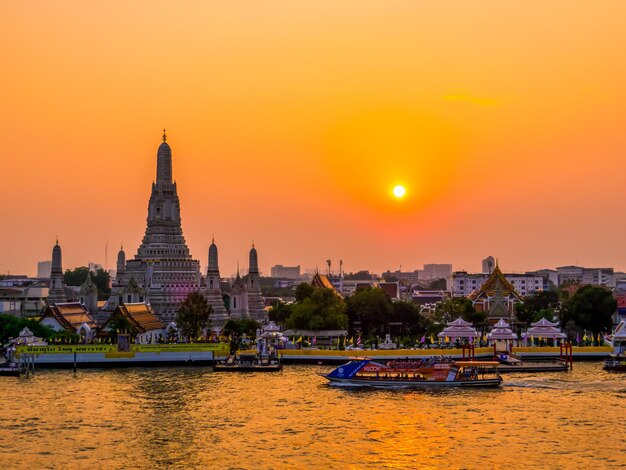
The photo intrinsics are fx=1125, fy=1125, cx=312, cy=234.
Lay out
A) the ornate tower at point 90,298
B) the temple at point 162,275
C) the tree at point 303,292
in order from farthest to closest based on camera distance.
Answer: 1. the ornate tower at point 90,298
2. the tree at point 303,292
3. the temple at point 162,275

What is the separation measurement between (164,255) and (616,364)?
53.3 meters

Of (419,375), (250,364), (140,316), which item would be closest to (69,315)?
(140,316)

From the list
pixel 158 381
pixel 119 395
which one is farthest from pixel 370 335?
pixel 119 395

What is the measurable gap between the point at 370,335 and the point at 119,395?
4654cm

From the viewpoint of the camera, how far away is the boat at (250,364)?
246ft

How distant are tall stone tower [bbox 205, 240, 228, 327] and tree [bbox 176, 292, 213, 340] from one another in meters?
13.5

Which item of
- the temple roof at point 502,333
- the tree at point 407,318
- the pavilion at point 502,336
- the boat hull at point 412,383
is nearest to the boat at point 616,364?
the temple roof at point 502,333

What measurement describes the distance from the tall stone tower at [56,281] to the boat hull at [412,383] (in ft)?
180

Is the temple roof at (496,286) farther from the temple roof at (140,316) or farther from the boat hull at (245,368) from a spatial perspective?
the boat hull at (245,368)

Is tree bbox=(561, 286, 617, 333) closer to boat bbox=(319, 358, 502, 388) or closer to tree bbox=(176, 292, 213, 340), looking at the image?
boat bbox=(319, 358, 502, 388)

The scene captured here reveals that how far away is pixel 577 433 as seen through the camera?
49.3 m

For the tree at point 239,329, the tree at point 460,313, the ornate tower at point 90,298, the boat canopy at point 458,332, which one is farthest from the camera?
the ornate tower at point 90,298

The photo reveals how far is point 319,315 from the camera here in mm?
99438

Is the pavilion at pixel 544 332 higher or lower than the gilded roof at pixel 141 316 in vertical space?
lower
